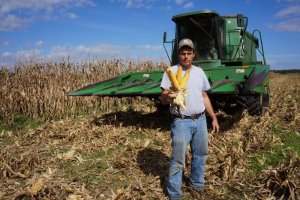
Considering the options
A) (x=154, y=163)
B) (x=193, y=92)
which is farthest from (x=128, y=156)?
(x=193, y=92)

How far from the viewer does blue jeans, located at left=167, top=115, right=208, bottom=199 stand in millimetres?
3482

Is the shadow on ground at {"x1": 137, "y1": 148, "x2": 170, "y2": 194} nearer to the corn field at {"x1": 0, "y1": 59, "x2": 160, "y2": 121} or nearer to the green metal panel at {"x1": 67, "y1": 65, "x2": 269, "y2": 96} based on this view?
the green metal panel at {"x1": 67, "y1": 65, "x2": 269, "y2": 96}

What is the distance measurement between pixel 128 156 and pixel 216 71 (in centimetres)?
279

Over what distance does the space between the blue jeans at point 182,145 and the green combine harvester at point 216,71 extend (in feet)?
7.61

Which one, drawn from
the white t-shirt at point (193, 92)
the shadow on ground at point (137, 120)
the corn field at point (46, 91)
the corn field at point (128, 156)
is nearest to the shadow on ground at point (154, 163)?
the corn field at point (128, 156)

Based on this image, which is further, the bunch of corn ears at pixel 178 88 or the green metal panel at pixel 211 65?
the green metal panel at pixel 211 65

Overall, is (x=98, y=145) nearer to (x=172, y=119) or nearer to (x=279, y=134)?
(x=172, y=119)

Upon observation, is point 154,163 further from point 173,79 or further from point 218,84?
point 218,84

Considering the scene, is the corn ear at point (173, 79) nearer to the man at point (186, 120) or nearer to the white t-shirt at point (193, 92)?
the man at point (186, 120)

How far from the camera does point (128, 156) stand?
516 cm

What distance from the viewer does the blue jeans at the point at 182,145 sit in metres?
3.48

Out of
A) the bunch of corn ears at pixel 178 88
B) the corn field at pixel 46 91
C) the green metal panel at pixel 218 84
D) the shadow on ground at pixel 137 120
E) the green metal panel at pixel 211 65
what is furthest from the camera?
the corn field at pixel 46 91

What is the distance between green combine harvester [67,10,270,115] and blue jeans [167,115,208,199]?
7.61ft

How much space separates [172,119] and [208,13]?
507 cm
